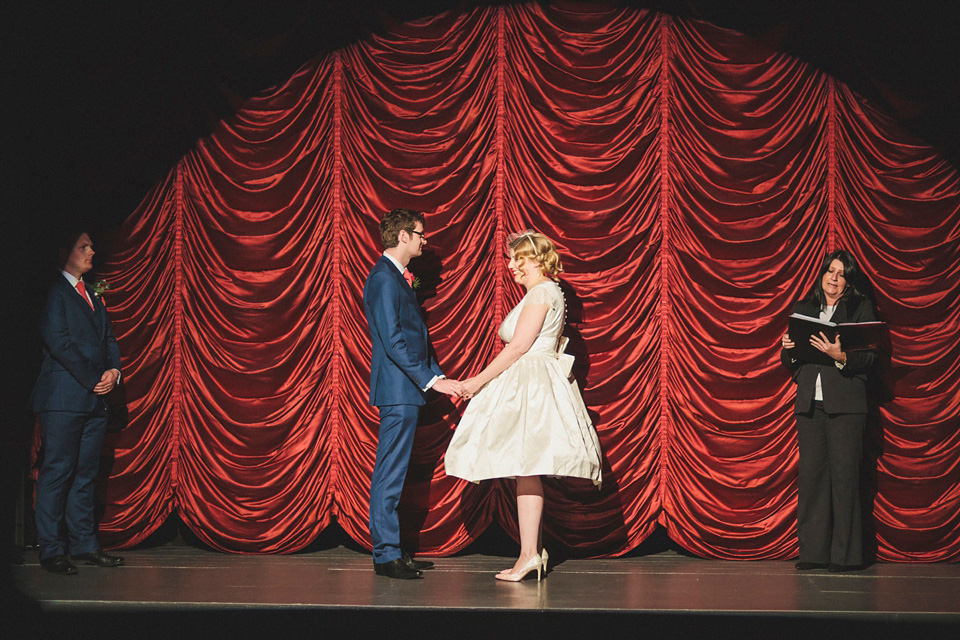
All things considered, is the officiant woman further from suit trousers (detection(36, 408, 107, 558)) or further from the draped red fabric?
suit trousers (detection(36, 408, 107, 558))

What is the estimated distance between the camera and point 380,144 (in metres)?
4.52

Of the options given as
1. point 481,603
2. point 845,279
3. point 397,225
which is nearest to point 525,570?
point 481,603

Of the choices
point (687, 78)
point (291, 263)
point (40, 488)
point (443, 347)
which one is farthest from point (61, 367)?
point (687, 78)

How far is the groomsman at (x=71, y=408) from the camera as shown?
12.7 feet

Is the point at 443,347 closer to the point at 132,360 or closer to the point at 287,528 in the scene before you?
the point at 287,528

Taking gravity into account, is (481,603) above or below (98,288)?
below

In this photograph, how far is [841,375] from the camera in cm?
390

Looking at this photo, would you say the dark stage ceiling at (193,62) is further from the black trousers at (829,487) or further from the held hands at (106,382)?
the black trousers at (829,487)

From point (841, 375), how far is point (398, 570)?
228cm

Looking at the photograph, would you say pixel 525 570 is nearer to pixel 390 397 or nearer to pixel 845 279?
pixel 390 397

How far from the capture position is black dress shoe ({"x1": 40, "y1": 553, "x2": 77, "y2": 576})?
3.80m

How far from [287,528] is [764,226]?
10.0 ft

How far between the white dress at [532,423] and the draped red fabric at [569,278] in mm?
675

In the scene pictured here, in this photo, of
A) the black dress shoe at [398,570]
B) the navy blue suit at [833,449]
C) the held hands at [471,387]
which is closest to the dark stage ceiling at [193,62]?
the navy blue suit at [833,449]
